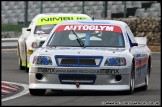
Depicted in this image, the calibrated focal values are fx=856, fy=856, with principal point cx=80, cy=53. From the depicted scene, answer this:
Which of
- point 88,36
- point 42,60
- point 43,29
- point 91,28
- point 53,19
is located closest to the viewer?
point 42,60

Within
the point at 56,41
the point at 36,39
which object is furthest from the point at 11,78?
the point at 56,41

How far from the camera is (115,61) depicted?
569 inches

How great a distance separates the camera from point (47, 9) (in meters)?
41.3

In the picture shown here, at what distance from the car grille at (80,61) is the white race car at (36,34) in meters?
6.89

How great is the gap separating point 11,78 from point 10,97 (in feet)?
17.0

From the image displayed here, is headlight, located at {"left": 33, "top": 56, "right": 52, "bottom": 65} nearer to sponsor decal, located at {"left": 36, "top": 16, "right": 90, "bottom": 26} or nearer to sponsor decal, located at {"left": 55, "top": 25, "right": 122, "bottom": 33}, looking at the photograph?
sponsor decal, located at {"left": 55, "top": 25, "right": 122, "bottom": 33}

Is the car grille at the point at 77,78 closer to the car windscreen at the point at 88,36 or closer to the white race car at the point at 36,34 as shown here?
the car windscreen at the point at 88,36

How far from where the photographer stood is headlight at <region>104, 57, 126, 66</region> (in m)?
14.4

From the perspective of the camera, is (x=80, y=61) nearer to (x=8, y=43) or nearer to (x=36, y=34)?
(x=36, y=34)

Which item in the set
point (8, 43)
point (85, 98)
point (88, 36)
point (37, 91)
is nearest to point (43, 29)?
point (88, 36)

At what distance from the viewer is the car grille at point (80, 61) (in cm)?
1435

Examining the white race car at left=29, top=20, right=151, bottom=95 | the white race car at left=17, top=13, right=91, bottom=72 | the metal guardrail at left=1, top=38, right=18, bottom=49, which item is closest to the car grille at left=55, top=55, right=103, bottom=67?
the white race car at left=29, top=20, right=151, bottom=95

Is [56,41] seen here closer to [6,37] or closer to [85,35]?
[85,35]

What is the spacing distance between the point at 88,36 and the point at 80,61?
1.30m
